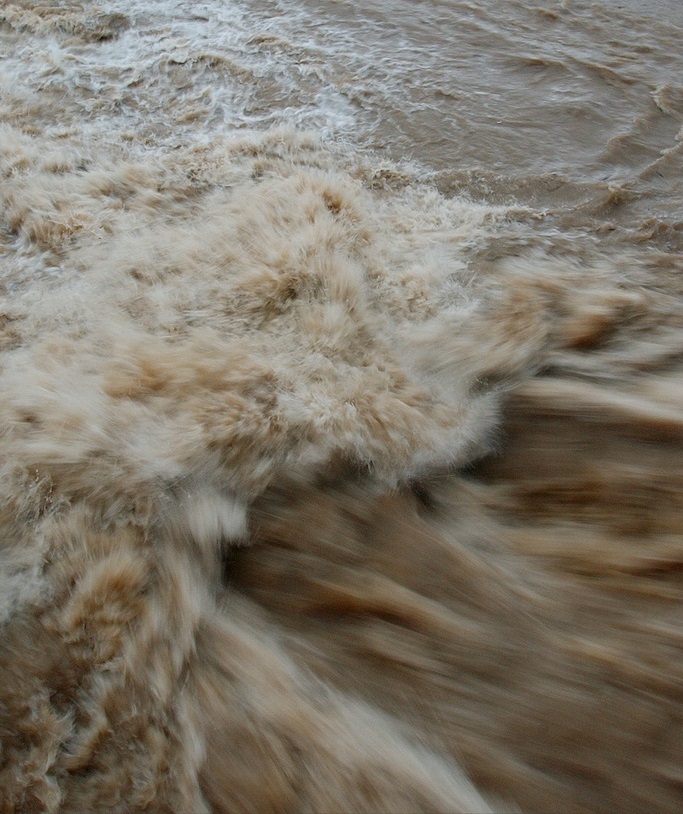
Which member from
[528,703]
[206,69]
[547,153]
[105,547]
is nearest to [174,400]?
[105,547]

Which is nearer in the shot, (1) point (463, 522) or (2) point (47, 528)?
(2) point (47, 528)

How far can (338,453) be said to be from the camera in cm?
224

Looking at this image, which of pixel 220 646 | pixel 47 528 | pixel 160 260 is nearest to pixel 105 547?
pixel 47 528

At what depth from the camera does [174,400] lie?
229 cm

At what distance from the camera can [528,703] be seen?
175cm

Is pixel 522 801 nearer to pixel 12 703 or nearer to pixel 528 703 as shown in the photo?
pixel 528 703

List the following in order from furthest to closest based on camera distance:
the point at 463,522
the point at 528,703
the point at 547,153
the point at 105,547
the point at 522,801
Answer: the point at 547,153 < the point at 463,522 < the point at 105,547 < the point at 528,703 < the point at 522,801

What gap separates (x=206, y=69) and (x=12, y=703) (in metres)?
3.73

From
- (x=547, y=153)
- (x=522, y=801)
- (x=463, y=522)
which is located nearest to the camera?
(x=522, y=801)

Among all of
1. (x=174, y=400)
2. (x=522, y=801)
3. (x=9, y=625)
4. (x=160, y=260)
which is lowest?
Answer: (x=522, y=801)

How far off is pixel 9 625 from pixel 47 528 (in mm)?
276

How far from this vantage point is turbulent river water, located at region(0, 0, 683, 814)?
1686 mm

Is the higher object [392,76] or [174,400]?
[392,76]

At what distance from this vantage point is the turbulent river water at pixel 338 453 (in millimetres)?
1686
